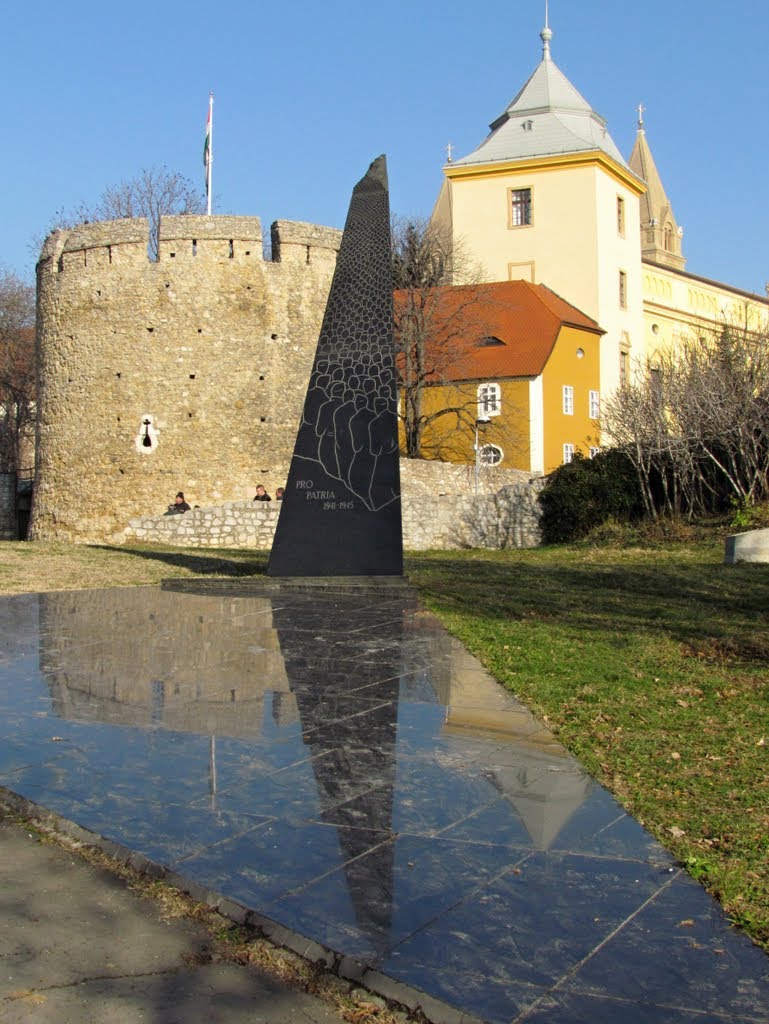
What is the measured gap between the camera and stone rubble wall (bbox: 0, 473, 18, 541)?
31.8 m

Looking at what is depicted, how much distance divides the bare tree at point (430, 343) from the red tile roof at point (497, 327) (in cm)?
5

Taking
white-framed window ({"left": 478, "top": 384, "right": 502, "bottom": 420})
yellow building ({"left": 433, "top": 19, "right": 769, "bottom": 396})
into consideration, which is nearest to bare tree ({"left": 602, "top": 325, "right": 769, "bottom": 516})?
white-framed window ({"left": 478, "top": 384, "right": 502, "bottom": 420})

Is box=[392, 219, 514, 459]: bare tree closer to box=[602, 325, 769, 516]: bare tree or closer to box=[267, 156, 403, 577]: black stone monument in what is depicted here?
box=[602, 325, 769, 516]: bare tree

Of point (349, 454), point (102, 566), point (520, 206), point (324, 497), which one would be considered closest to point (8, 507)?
point (102, 566)

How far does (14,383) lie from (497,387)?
2081 cm

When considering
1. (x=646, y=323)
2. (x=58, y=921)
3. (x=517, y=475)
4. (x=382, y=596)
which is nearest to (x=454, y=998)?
(x=58, y=921)

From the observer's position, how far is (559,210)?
4309 cm

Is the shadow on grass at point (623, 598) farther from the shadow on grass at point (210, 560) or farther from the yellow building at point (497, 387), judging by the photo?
the yellow building at point (497, 387)

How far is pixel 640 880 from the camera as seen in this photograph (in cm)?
363

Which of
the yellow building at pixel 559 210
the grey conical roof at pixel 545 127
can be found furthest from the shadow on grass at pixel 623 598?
the grey conical roof at pixel 545 127

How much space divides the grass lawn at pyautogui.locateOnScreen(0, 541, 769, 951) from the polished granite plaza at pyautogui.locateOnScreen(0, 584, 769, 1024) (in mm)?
197

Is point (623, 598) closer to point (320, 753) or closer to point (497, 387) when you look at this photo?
point (320, 753)

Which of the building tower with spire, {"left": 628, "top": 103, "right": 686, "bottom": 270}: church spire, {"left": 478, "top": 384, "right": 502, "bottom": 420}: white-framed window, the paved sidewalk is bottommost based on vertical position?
the paved sidewalk

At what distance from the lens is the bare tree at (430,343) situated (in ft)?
113
